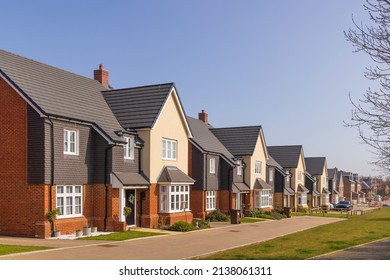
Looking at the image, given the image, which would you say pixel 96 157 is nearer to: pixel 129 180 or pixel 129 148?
pixel 129 180

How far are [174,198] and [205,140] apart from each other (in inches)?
437

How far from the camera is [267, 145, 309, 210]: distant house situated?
201 feet

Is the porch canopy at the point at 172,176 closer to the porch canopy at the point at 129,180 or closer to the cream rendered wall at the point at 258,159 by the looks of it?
the porch canopy at the point at 129,180

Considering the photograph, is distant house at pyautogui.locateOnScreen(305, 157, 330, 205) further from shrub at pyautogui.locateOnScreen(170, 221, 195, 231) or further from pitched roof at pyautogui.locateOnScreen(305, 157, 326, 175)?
shrub at pyautogui.locateOnScreen(170, 221, 195, 231)

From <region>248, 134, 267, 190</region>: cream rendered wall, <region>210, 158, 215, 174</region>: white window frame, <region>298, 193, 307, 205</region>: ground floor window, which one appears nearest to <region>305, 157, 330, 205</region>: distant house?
<region>298, 193, 307, 205</region>: ground floor window

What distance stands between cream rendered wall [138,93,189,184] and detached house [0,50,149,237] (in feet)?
3.83

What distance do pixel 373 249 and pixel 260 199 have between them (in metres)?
29.0

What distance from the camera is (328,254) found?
1567 centimetres

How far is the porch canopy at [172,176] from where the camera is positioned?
96.5 feet

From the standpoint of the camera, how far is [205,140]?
40562 millimetres

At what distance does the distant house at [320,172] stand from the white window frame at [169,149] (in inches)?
1973

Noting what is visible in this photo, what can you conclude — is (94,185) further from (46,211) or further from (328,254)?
(328,254)

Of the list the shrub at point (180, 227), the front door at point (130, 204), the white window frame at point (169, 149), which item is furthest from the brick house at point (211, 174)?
the front door at point (130, 204)

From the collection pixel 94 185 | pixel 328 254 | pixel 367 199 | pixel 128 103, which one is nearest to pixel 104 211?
pixel 94 185
